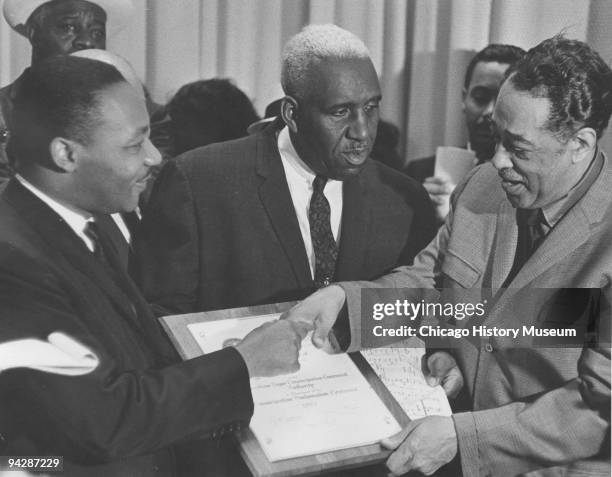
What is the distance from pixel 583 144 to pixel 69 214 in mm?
862

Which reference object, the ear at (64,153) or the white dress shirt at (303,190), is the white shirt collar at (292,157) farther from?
the ear at (64,153)

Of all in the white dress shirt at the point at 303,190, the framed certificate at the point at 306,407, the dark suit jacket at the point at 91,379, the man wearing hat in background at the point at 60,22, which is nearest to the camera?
the dark suit jacket at the point at 91,379

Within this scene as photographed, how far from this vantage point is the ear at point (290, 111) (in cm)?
152

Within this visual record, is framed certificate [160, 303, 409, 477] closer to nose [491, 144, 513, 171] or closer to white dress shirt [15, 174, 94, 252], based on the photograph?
white dress shirt [15, 174, 94, 252]

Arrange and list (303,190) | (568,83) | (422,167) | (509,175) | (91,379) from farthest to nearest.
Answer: (422,167) < (303,190) < (509,175) < (568,83) < (91,379)

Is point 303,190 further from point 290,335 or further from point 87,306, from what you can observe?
point 87,306

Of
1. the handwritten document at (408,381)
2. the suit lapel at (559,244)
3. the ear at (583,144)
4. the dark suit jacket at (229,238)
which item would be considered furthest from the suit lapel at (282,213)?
the ear at (583,144)

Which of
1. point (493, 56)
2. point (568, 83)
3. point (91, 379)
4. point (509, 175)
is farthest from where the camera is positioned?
point (493, 56)

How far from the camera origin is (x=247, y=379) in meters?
1.16

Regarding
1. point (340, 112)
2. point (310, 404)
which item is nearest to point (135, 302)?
point (310, 404)

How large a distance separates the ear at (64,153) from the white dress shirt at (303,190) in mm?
529

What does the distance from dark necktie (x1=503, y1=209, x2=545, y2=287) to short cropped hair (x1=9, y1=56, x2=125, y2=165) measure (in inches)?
30.5

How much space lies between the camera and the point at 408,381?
130cm

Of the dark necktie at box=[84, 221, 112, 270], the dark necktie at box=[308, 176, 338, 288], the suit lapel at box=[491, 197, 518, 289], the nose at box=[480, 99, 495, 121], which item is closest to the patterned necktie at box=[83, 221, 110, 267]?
the dark necktie at box=[84, 221, 112, 270]
